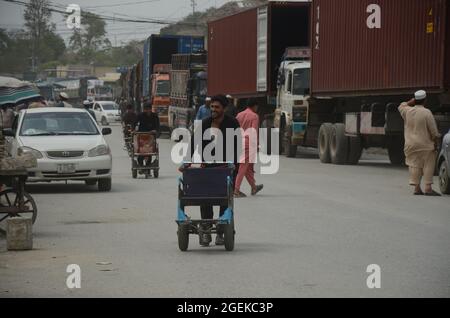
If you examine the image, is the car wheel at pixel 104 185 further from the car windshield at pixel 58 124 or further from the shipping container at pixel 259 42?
the shipping container at pixel 259 42

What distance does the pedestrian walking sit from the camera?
1997 centimetres

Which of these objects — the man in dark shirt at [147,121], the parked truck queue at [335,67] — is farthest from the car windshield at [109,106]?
the man in dark shirt at [147,121]

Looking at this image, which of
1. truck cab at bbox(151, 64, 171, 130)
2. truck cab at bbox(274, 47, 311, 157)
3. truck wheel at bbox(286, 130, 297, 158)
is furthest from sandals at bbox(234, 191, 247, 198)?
truck cab at bbox(151, 64, 171, 130)

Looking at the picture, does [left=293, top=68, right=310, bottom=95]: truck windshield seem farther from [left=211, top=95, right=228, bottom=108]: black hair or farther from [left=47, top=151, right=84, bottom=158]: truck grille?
[left=211, top=95, right=228, bottom=108]: black hair

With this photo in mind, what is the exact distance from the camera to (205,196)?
40.0ft

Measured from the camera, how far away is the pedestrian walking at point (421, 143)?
65.5 ft

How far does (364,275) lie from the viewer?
1015 cm

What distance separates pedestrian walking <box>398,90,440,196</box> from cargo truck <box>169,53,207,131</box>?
80.7ft

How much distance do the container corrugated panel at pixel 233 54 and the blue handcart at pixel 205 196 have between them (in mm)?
25589

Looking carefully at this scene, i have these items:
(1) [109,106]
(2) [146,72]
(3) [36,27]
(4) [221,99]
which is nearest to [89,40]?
(3) [36,27]

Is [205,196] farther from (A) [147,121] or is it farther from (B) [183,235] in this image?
(A) [147,121]

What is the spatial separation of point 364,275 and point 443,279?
696 mm
